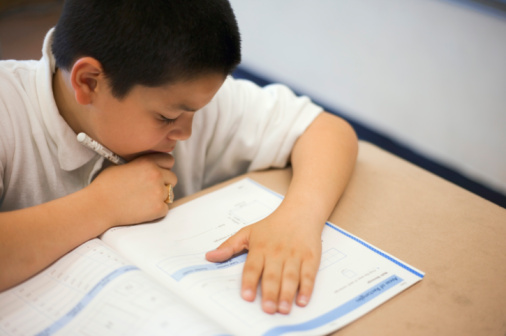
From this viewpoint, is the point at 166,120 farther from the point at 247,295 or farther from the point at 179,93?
the point at 247,295

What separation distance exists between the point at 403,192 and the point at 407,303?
0.27m

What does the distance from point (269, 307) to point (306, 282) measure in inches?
2.3

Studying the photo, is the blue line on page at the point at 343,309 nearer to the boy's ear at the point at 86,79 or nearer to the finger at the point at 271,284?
the finger at the point at 271,284

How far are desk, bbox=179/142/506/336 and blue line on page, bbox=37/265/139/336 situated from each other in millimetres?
242

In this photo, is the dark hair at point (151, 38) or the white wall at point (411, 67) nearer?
the dark hair at point (151, 38)

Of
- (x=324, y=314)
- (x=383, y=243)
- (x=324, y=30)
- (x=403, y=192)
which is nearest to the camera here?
(x=324, y=314)

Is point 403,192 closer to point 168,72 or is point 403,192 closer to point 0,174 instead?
point 168,72

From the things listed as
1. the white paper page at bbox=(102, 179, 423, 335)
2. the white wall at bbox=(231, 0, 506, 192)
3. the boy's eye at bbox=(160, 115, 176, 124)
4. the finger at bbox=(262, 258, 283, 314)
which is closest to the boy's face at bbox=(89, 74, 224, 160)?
the boy's eye at bbox=(160, 115, 176, 124)

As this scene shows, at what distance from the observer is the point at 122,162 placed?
2.35 ft

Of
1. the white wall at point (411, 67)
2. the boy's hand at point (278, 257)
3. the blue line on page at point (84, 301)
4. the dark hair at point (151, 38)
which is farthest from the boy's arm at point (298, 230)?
the white wall at point (411, 67)

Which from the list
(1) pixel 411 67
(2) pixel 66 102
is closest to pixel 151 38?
(2) pixel 66 102

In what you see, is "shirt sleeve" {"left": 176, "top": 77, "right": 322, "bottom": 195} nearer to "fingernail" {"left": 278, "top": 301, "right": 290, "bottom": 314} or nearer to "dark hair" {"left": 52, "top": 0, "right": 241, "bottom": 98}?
"dark hair" {"left": 52, "top": 0, "right": 241, "bottom": 98}

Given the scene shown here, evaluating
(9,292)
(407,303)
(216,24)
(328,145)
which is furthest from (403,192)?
(9,292)

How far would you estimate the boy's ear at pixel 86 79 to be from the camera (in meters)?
0.58
